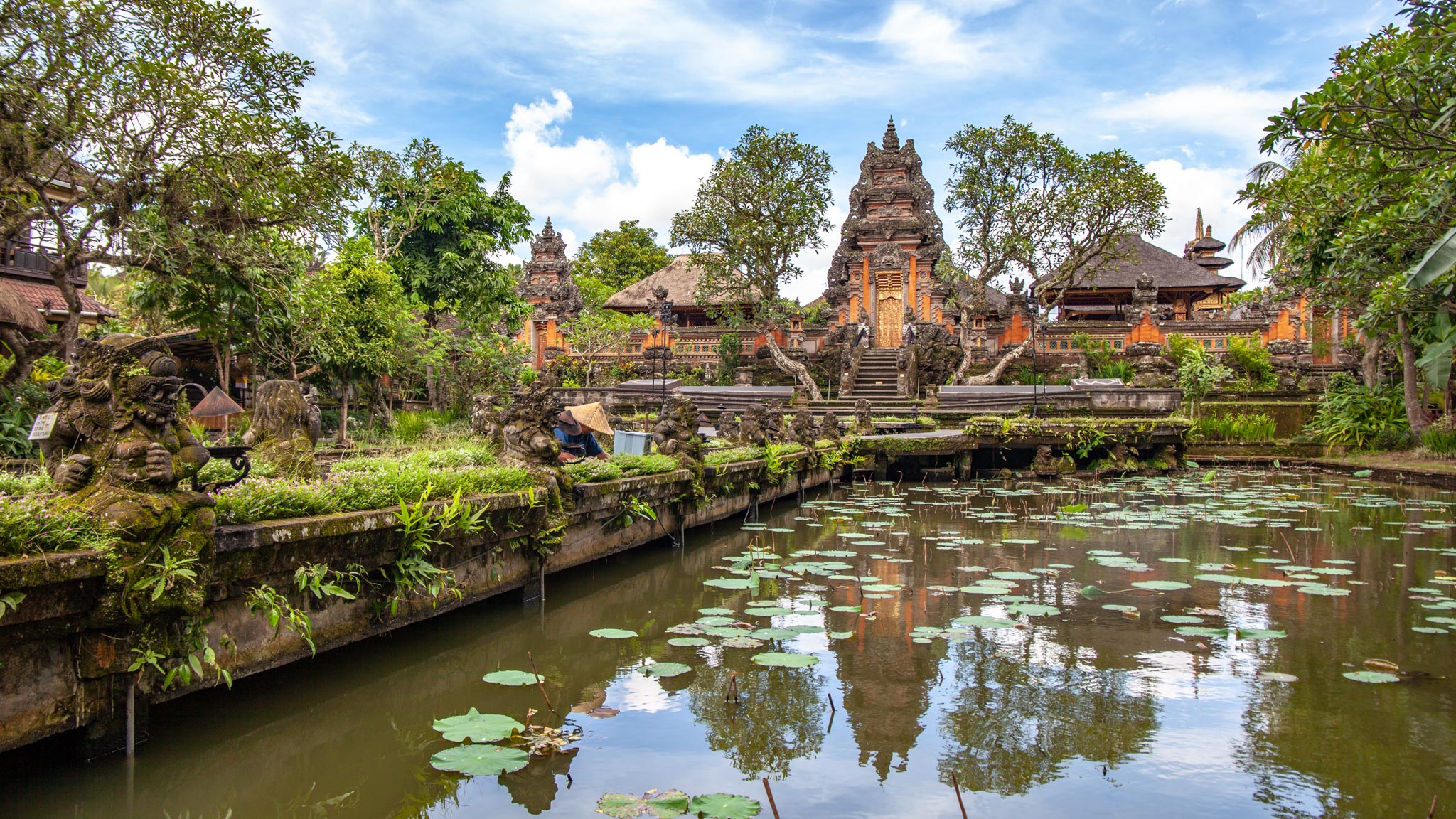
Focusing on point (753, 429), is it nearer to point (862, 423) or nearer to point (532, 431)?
point (862, 423)

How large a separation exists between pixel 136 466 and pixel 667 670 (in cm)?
217

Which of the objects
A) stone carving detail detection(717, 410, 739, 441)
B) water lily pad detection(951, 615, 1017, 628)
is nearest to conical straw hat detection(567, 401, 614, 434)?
stone carving detail detection(717, 410, 739, 441)

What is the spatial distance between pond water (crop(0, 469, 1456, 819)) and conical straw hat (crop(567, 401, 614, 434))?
105 inches

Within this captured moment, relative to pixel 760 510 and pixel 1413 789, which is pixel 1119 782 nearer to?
pixel 1413 789

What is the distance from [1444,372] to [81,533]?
16.7 feet

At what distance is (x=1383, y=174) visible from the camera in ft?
21.1

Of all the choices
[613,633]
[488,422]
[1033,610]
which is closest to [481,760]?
[613,633]

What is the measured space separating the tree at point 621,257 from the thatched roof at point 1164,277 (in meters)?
17.3

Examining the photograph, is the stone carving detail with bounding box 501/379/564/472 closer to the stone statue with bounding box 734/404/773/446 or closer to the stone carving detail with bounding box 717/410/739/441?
the stone statue with bounding box 734/404/773/446

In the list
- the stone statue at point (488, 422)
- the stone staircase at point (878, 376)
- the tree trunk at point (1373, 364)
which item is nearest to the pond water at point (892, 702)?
the stone statue at point (488, 422)

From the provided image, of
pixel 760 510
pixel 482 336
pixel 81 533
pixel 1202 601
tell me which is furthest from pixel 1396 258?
pixel 482 336

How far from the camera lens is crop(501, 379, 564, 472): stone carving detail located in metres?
5.18

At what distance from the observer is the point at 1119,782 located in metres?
2.68

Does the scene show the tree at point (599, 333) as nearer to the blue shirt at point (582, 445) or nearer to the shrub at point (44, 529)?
the blue shirt at point (582, 445)
